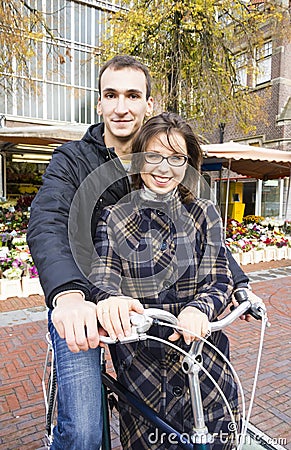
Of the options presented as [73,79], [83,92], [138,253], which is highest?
[73,79]

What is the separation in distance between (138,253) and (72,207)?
0.31 metres

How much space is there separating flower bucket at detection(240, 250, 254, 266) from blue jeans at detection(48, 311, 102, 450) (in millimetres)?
7192

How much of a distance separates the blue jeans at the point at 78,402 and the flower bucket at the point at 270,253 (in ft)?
25.8

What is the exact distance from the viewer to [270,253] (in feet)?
28.5

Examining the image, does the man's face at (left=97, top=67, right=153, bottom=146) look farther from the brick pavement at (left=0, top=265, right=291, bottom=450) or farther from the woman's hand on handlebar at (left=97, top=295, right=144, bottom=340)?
the brick pavement at (left=0, top=265, right=291, bottom=450)

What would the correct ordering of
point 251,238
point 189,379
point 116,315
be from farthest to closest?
point 251,238 < point 189,379 < point 116,315

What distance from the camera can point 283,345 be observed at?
3992 millimetres

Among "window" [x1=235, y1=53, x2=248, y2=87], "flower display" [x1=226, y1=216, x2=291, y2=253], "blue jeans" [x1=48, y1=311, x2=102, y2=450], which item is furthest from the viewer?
"window" [x1=235, y1=53, x2=248, y2=87]

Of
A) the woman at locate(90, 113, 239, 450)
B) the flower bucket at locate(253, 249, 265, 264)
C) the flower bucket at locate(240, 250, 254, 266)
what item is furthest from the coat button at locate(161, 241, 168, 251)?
the flower bucket at locate(253, 249, 265, 264)

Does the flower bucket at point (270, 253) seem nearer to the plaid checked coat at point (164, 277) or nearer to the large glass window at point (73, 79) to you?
the plaid checked coat at point (164, 277)

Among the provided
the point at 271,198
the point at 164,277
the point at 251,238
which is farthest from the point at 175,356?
the point at 271,198

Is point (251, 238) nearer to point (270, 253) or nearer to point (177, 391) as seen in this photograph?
A: point (270, 253)

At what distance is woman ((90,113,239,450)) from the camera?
1350mm

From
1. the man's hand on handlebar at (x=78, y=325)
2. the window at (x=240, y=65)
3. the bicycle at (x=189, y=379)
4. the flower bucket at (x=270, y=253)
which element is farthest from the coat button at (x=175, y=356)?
the window at (x=240, y=65)
